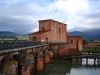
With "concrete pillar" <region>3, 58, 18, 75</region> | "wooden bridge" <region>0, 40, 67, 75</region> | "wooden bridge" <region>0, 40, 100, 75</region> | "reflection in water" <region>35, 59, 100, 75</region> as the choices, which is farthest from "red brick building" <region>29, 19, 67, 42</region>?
"concrete pillar" <region>3, 58, 18, 75</region>

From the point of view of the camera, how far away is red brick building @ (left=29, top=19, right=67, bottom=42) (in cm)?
5778

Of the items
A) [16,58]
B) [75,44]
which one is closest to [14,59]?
[16,58]

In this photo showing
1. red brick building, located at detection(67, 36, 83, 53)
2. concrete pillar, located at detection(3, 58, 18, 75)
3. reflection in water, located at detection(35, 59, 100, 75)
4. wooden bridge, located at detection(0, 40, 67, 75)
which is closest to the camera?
wooden bridge, located at detection(0, 40, 67, 75)

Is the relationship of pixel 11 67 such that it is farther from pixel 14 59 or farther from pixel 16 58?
pixel 16 58


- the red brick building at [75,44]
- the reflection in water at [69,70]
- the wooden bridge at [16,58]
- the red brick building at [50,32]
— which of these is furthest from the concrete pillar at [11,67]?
the red brick building at [75,44]

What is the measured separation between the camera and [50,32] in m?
60.1

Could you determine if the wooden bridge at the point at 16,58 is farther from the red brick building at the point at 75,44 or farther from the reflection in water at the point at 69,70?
the red brick building at the point at 75,44

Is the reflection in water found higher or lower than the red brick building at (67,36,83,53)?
lower

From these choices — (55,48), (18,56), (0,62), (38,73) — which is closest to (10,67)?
(18,56)

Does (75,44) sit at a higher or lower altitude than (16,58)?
higher

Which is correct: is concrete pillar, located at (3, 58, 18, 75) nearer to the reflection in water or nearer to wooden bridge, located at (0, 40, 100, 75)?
wooden bridge, located at (0, 40, 100, 75)

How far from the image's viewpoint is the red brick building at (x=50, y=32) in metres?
57.8

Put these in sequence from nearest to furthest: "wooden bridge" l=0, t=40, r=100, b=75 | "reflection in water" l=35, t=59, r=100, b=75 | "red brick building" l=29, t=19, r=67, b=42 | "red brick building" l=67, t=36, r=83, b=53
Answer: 1. "wooden bridge" l=0, t=40, r=100, b=75
2. "reflection in water" l=35, t=59, r=100, b=75
3. "red brick building" l=29, t=19, r=67, b=42
4. "red brick building" l=67, t=36, r=83, b=53

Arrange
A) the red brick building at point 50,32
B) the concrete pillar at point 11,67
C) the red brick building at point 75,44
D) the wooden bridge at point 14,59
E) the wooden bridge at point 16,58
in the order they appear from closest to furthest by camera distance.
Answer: the wooden bridge at point 14,59
the wooden bridge at point 16,58
the concrete pillar at point 11,67
the red brick building at point 50,32
the red brick building at point 75,44
